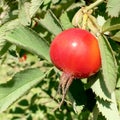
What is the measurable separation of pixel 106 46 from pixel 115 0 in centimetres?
17

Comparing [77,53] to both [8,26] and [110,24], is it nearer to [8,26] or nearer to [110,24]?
[110,24]

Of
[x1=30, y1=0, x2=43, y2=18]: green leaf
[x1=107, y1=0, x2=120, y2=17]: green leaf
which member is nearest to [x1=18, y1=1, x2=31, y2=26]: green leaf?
[x1=30, y1=0, x2=43, y2=18]: green leaf

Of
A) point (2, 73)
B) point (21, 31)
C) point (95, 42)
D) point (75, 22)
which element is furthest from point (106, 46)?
point (2, 73)

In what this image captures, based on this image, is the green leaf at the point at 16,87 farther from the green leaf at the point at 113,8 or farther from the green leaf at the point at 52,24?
the green leaf at the point at 113,8

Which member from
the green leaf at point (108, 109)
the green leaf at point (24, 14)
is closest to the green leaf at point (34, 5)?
the green leaf at point (24, 14)

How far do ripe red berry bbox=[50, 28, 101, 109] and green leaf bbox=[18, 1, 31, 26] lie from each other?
27 cm

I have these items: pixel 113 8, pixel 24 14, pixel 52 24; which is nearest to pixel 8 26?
pixel 24 14

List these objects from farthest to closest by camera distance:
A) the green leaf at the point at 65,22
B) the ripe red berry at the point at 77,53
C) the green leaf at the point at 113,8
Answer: the green leaf at the point at 65,22, the green leaf at the point at 113,8, the ripe red berry at the point at 77,53

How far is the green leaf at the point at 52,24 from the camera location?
3.65ft

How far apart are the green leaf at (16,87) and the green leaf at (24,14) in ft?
0.52

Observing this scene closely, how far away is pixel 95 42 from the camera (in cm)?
92

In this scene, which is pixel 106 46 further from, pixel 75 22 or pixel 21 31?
pixel 21 31

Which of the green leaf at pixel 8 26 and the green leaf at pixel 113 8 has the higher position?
the green leaf at pixel 8 26

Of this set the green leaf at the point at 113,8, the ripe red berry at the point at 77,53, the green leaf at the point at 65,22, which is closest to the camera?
the ripe red berry at the point at 77,53
